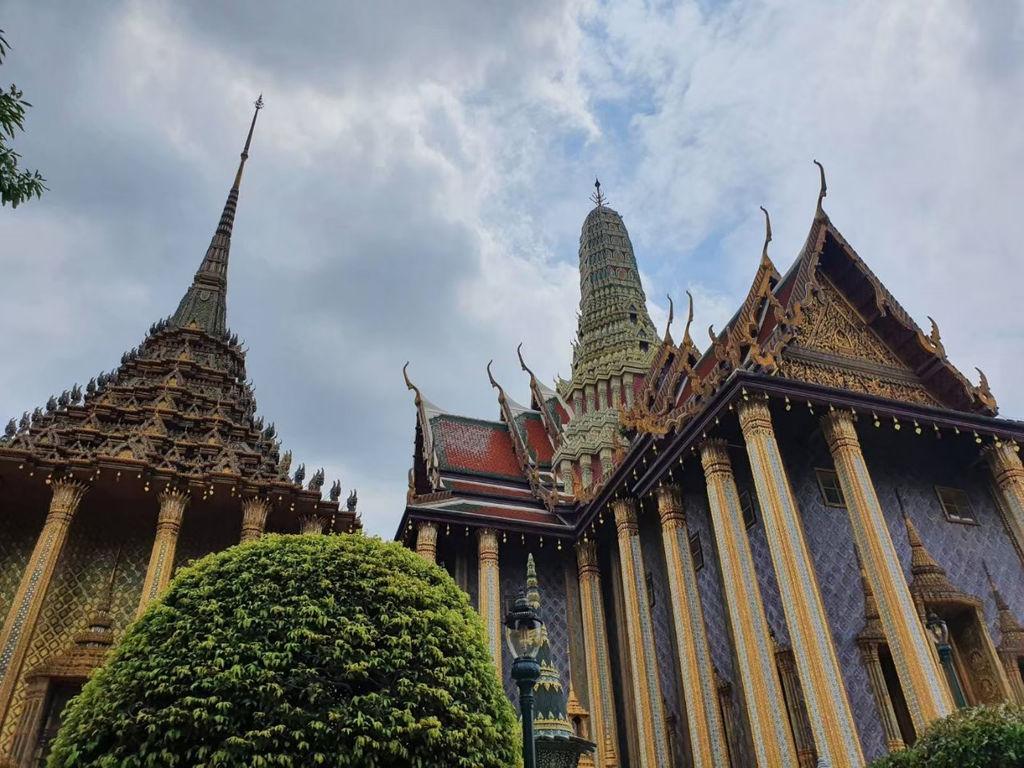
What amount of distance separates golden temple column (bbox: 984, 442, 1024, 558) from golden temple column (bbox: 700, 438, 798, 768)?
4613mm

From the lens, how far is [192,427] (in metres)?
17.1

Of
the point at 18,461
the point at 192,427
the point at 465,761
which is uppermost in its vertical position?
the point at 192,427

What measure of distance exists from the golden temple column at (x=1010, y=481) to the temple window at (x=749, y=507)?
158 inches

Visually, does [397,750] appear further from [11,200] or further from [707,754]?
[707,754]

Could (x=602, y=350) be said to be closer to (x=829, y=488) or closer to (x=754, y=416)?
(x=829, y=488)

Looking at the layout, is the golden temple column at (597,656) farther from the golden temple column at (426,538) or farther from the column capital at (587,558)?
the golden temple column at (426,538)

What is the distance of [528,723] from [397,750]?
1.37 meters

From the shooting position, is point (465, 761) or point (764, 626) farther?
point (764, 626)

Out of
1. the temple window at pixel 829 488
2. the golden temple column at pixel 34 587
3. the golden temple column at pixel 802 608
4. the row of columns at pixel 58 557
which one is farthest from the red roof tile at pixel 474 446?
the golden temple column at pixel 802 608

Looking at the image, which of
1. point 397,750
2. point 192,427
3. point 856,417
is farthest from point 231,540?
point 856,417

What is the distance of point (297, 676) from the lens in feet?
18.8

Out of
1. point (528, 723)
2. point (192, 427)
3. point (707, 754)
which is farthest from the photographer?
point (192, 427)

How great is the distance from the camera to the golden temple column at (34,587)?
11320 millimetres

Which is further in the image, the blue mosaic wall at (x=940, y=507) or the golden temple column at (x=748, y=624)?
the blue mosaic wall at (x=940, y=507)
